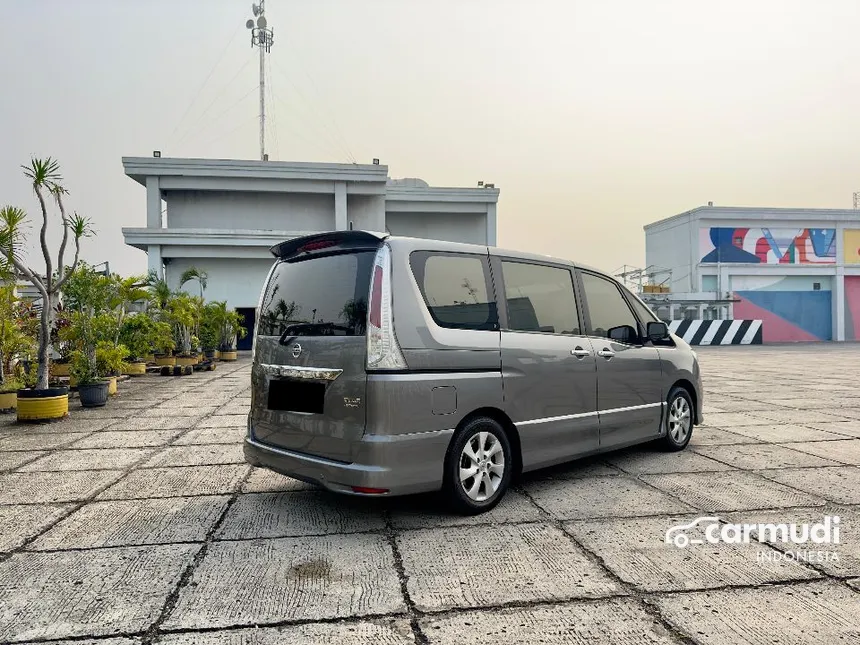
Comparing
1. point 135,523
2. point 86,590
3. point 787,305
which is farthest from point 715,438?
point 787,305

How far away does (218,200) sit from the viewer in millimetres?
29016

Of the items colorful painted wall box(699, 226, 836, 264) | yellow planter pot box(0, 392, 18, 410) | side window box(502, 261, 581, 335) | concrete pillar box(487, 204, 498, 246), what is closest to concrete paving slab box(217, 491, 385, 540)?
side window box(502, 261, 581, 335)

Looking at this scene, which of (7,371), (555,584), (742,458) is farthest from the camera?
A: (7,371)

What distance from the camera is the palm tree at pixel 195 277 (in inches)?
928

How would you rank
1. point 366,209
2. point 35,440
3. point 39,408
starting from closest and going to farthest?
point 35,440 < point 39,408 < point 366,209

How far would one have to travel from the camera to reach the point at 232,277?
27734 millimetres

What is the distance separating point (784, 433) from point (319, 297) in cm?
583

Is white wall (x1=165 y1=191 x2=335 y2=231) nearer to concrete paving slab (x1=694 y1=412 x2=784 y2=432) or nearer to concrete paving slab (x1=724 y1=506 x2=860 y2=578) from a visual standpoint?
concrete paving slab (x1=694 y1=412 x2=784 y2=432)

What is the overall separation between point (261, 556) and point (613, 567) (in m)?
1.98

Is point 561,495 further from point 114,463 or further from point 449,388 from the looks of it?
point 114,463

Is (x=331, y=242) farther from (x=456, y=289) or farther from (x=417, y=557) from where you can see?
(x=417, y=557)

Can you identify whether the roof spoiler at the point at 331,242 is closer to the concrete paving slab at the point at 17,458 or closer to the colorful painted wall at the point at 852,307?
the concrete paving slab at the point at 17,458

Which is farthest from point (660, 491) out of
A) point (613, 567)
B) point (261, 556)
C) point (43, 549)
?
point (43, 549)

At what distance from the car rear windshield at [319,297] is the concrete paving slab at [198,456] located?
80.5 inches
